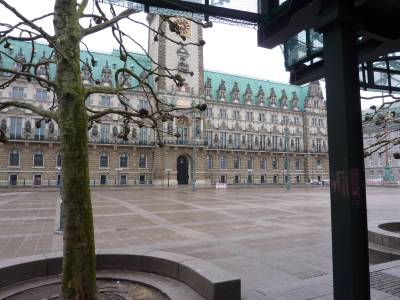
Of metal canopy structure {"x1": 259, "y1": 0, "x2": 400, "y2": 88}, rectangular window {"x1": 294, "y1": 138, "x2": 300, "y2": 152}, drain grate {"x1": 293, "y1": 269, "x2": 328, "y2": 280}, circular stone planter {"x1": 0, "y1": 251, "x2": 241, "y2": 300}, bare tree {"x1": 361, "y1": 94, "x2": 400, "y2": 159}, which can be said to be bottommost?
drain grate {"x1": 293, "y1": 269, "x2": 328, "y2": 280}

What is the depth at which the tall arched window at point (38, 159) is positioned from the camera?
183ft

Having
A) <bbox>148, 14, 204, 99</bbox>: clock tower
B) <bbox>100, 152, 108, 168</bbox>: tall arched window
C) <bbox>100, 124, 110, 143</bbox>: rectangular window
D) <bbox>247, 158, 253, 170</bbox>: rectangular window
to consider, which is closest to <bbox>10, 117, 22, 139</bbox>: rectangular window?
<bbox>100, 124, 110, 143</bbox>: rectangular window

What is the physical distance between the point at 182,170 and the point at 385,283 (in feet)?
199

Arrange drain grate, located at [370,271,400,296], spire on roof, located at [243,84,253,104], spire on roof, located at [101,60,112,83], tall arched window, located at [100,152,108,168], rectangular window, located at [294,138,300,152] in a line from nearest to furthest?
1. drain grate, located at [370,271,400,296]
2. tall arched window, located at [100,152,108,168]
3. spire on roof, located at [101,60,112,83]
4. spire on roof, located at [243,84,253,104]
5. rectangular window, located at [294,138,300,152]

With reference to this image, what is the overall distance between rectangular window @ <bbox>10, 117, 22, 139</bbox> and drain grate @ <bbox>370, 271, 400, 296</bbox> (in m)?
58.0

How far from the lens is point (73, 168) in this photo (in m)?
4.62

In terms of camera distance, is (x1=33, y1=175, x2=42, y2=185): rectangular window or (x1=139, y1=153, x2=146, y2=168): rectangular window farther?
(x1=139, y1=153, x2=146, y2=168): rectangular window

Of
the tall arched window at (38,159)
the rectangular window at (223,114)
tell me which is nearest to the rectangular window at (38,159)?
the tall arched window at (38,159)

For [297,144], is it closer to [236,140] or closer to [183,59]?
[236,140]

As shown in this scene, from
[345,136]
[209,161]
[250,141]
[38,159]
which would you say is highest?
[250,141]

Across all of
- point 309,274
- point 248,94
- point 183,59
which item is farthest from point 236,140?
point 309,274

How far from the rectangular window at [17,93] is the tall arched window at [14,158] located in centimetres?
855

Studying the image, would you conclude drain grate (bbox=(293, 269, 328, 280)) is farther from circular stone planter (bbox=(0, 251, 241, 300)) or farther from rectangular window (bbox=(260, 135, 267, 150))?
rectangular window (bbox=(260, 135, 267, 150))

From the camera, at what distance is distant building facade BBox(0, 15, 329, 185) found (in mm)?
55781
